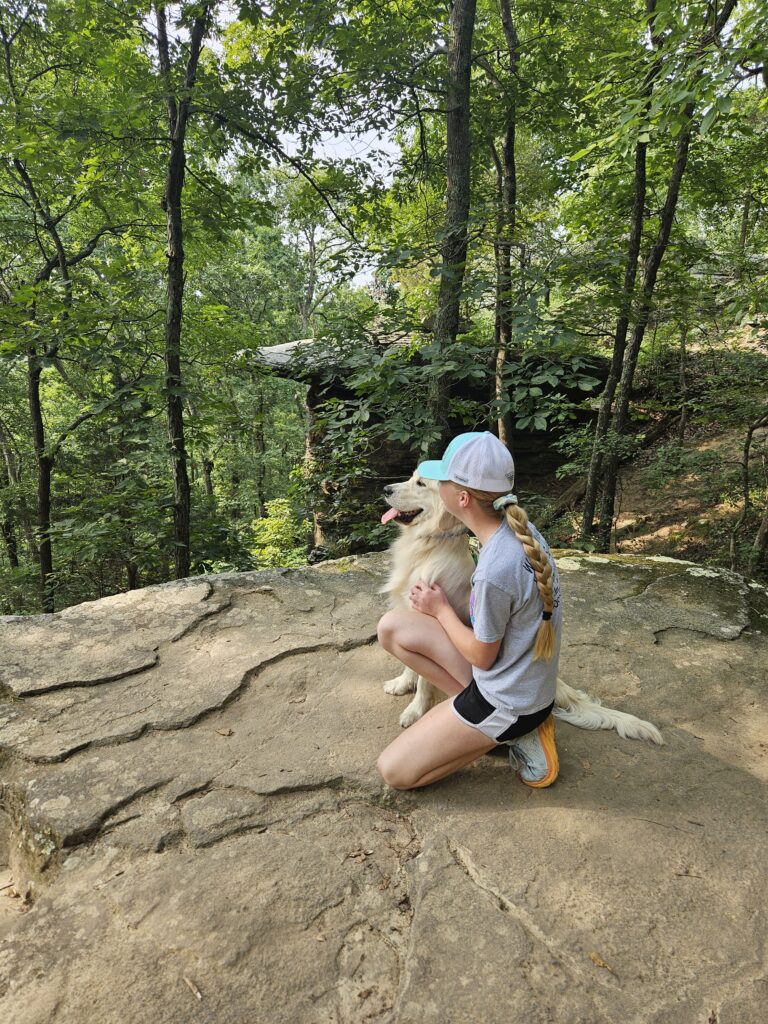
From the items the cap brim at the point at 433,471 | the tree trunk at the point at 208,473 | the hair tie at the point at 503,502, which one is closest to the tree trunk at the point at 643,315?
the cap brim at the point at 433,471

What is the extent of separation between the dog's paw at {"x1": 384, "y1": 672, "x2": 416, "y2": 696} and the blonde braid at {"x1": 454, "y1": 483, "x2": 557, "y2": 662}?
1010 millimetres

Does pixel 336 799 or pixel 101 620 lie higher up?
pixel 101 620

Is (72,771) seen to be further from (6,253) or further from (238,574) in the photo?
(6,253)

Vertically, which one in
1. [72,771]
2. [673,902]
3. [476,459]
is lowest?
[673,902]

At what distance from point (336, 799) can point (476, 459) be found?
147 centimetres

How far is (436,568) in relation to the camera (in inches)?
98.5

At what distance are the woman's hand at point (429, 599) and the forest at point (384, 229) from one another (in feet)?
5.74

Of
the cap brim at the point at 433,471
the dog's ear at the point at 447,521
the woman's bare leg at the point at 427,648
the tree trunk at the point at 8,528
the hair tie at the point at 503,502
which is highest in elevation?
the cap brim at the point at 433,471

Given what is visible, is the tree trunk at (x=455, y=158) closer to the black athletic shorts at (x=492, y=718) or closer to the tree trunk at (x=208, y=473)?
the black athletic shorts at (x=492, y=718)

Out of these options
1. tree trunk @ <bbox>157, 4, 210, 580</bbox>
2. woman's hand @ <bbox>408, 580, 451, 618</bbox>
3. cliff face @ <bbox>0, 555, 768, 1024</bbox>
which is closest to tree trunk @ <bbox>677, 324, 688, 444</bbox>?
cliff face @ <bbox>0, 555, 768, 1024</bbox>

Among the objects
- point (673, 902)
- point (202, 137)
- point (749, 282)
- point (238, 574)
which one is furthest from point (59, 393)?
point (673, 902)

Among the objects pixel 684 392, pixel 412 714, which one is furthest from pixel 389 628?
pixel 684 392

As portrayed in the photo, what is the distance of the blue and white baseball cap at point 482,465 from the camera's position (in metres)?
2.04

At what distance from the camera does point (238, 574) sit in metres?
4.59
